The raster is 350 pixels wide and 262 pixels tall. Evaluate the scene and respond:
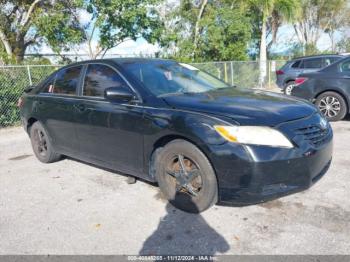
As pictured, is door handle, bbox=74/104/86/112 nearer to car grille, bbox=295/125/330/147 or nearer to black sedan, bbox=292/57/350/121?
car grille, bbox=295/125/330/147

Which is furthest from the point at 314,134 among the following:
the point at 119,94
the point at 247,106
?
the point at 119,94

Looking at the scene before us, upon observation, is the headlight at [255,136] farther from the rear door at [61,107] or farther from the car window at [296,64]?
the car window at [296,64]

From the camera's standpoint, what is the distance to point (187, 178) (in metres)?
3.52

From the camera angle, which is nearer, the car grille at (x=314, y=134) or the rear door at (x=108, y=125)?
the car grille at (x=314, y=134)

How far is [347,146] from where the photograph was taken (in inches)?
227

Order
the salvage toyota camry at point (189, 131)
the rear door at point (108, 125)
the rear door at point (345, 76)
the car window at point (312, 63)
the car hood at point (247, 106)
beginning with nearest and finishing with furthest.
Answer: the salvage toyota camry at point (189, 131)
the car hood at point (247, 106)
the rear door at point (108, 125)
the rear door at point (345, 76)
the car window at point (312, 63)

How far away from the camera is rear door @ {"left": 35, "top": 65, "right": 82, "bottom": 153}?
A: 4.73 m

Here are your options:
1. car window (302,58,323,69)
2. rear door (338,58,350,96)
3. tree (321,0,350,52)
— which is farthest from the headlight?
tree (321,0,350,52)

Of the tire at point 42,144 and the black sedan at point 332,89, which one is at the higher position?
the black sedan at point 332,89

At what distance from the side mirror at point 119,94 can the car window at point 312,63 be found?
34.2ft

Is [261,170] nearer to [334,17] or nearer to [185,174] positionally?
[185,174]

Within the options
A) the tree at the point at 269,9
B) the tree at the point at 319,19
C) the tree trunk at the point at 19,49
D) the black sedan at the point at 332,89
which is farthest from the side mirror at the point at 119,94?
the tree at the point at 319,19

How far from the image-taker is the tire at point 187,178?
3.32 m

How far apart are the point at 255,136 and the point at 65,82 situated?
3.06 meters
